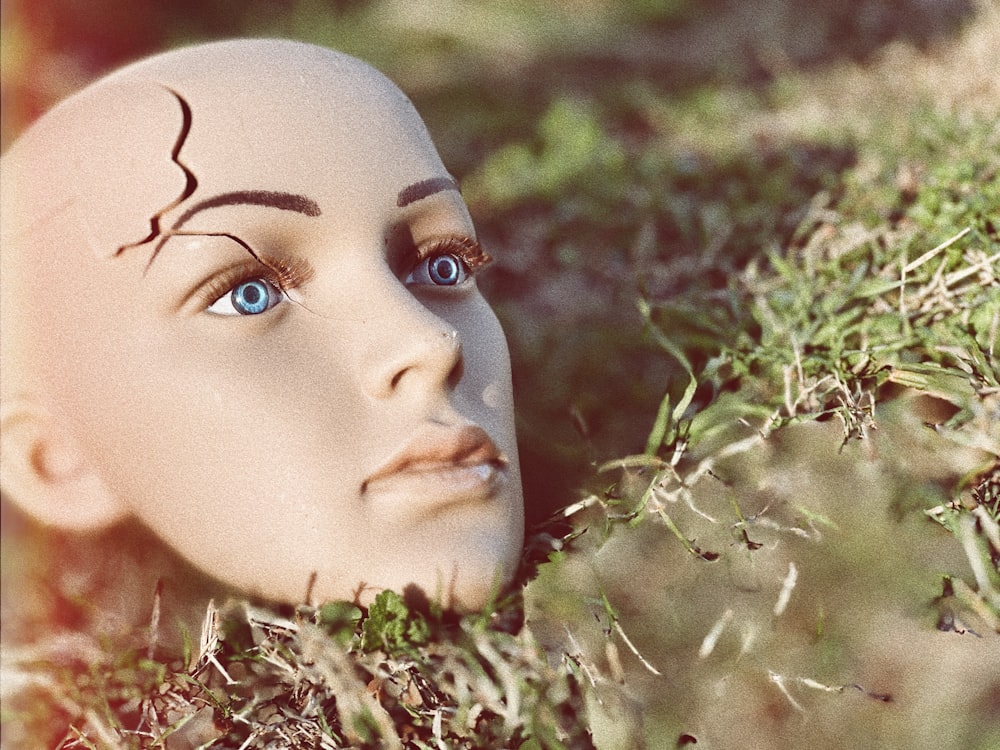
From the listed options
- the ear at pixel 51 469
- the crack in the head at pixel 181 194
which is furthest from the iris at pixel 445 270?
the ear at pixel 51 469

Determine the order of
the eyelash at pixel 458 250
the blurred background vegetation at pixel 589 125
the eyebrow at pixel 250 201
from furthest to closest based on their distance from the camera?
the blurred background vegetation at pixel 589 125, the eyelash at pixel 458 250, the eyebrow at pixel 250 201

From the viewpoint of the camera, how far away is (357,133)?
1.78 m

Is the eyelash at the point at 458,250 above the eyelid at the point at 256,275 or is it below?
below

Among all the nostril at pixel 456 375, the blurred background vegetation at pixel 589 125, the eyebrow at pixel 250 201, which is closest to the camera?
the eyebrow at pixel 250 201

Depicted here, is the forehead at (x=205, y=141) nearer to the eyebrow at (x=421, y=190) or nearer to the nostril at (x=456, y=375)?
the eyebrow at (x=421, y=190)

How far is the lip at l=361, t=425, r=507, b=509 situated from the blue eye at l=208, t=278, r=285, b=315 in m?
0.37

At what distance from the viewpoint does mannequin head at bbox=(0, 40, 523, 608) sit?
1.68 m

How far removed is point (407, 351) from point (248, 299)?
1.04 ft

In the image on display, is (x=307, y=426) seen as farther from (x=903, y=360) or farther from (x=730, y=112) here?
(x=730, y=112)

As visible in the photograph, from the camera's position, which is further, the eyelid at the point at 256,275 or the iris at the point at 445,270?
the iris at the point at 445,270

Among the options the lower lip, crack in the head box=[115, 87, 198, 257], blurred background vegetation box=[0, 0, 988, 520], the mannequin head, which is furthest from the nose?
blurred background vegetation box=[0, 0, 988, 520]

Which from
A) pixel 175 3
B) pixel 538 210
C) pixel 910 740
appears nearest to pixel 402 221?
pixel 910 740

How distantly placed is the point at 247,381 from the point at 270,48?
2.22 feet

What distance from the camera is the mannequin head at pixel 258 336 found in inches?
66.2
